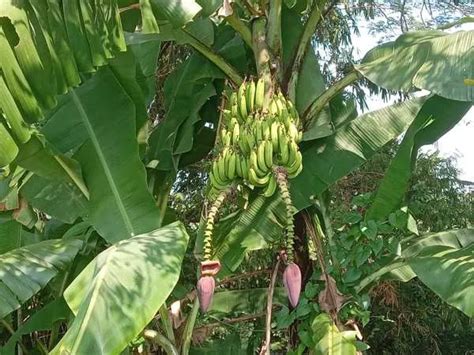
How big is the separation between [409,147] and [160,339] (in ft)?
3.47

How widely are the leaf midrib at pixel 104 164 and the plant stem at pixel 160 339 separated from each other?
0.37 meters

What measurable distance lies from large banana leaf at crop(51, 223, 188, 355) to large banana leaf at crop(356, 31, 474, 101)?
86cm

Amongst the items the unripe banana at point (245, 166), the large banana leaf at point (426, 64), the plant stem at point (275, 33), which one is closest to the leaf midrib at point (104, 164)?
the unripe banana at point (245, 166)

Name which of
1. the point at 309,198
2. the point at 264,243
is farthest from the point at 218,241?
the point at 309,198

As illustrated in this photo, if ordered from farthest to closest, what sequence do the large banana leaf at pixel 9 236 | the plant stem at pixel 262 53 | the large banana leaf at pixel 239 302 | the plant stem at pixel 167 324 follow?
the large banana leaf at pixel 239 302 < the large banana leaf at pixel 9 236 < the plant stem at pixel 167 324 < the plant stem at pixel 262 53

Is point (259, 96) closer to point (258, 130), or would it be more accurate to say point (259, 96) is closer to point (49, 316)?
point (258, 130)

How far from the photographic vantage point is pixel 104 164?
2264 millimetres

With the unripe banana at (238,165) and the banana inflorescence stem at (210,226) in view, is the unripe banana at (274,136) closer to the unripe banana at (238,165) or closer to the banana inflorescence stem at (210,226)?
the unripe banana at (238,165)

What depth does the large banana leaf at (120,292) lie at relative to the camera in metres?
1.50

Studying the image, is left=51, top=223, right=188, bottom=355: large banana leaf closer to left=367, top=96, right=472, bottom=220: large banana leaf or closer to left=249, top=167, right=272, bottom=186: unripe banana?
left=249, top=167, right=272, bottom=186: unripe banana

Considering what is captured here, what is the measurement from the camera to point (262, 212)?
91.7 inches

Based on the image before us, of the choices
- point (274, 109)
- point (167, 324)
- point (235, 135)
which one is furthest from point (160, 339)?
point (274, 109)

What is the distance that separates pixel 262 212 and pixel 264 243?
0.12 m

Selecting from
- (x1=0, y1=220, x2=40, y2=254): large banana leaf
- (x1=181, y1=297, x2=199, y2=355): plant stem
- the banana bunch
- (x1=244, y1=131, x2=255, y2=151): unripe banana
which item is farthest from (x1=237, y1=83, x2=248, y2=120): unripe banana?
(x1=0, y1=220, x2=40, y2=254): large banana leaf
